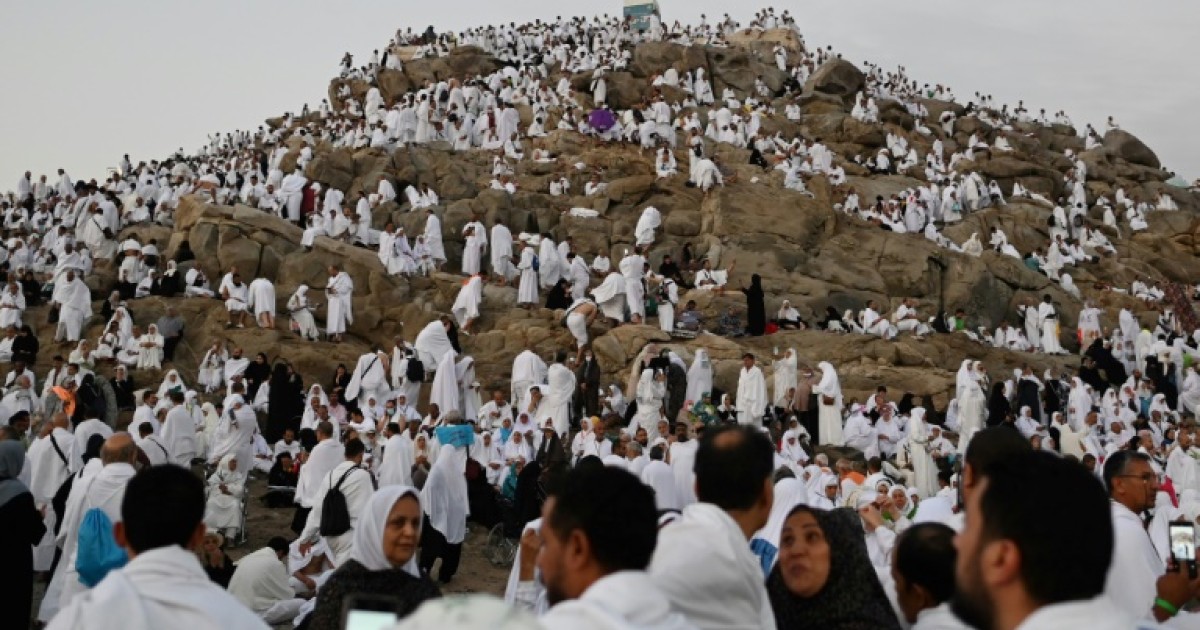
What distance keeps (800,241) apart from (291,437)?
683 inches

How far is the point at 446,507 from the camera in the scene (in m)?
12.3

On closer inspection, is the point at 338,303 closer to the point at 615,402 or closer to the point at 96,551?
the point at 615,402

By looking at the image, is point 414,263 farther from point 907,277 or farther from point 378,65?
point 378,65

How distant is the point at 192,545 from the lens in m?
3.26

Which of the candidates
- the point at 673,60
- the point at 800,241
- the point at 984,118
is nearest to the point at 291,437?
the point at 800,241

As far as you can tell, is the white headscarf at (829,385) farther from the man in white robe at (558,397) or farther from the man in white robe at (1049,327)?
the man in white robe at (1049,327)

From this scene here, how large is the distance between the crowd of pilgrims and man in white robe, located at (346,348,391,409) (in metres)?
0.05

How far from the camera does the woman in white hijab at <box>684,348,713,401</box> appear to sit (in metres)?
20.5

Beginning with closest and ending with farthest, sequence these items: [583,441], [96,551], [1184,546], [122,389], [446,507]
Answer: [1184,546], [96,551], [446,507], [583,441], [122,389]

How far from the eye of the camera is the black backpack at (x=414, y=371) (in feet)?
65.6

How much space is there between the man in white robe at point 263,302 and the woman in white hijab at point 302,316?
501 millimetres

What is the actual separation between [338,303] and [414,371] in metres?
4.43

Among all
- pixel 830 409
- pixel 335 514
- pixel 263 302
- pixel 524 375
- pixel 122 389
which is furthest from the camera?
pixel 263 302

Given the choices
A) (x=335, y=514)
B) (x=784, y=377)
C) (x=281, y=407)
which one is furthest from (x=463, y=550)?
(x=784, y=377)
